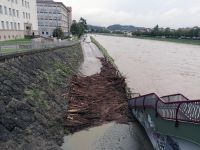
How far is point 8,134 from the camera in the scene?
11695mm

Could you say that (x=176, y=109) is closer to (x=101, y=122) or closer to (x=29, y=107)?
(x=101, y=122)

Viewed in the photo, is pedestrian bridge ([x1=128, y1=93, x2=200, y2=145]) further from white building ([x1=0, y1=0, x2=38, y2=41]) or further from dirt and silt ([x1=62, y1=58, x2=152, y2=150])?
white building ([x1=0, y1=0, x2=38, y2=41])

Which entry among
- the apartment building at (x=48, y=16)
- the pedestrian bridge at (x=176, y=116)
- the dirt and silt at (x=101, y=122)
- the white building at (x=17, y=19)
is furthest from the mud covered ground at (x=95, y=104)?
the apartment building at (x=48, y=16)

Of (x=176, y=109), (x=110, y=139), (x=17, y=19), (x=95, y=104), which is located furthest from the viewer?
(x=17, y=19)

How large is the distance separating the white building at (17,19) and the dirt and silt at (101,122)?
122 ft

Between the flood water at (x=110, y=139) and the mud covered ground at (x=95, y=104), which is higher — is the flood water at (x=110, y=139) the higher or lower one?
the lower one

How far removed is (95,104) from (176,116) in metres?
10.8

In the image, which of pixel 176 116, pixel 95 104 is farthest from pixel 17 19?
pixel 176 116

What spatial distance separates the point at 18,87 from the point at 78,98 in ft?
21.2

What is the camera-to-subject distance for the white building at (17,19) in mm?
56047

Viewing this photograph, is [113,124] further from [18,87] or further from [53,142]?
[18,87]

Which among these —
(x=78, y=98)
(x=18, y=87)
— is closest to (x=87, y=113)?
(x=78, y=98)

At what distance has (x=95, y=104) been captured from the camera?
824 inches

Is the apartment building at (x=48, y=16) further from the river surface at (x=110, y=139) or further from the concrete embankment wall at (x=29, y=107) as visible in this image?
the river surface at (x=110, y=139)
